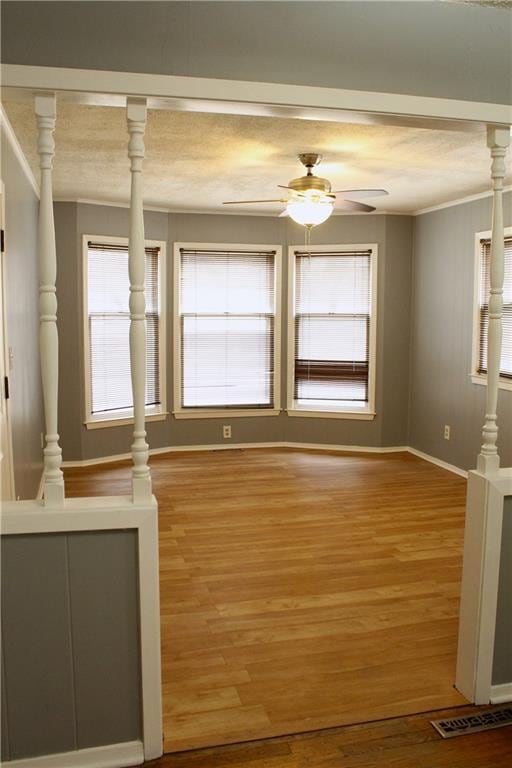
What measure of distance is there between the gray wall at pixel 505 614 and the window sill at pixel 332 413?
14.2 ft

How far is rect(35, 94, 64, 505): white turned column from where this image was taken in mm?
2035

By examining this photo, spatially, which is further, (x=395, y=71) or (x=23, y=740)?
(x=395, y=71)

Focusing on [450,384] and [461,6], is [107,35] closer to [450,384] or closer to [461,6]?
[461,6]

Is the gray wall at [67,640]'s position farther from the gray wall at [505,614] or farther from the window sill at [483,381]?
the window sill at [483,381]

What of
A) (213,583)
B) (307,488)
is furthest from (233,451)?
(213,583)

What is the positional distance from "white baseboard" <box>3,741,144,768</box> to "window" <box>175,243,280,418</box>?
4746mm

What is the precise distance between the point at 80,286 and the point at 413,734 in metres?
4.90

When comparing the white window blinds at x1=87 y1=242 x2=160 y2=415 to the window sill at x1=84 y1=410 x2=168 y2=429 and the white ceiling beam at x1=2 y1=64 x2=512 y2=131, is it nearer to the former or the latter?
the window sill at x1=84 y1=410 x2=168 y2=429

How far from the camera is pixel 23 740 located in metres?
2.16

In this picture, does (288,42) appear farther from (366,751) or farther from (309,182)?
(366,751)

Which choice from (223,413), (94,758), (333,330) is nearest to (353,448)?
(333,330)

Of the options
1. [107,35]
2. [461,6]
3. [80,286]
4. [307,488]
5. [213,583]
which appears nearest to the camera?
[107,35]

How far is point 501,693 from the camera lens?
2.65m

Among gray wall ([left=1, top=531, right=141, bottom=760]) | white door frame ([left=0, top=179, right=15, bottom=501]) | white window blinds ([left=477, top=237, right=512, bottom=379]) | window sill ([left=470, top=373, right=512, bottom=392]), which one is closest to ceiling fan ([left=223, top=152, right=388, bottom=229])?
white window blinds ([left=477, top=237, right=512, bottom=379])
